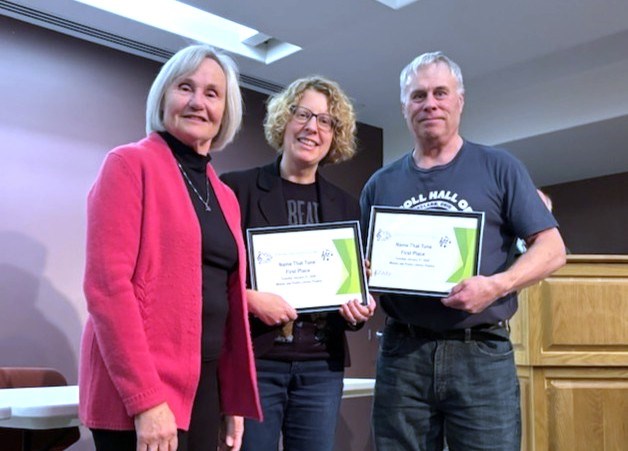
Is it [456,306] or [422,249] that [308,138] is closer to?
[422,249]

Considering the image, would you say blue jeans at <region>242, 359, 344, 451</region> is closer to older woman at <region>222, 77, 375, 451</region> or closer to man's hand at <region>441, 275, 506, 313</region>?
older woman at <region>222, 77, 375, 451</region>

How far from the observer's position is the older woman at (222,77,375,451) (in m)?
1.69

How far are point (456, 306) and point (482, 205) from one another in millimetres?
332

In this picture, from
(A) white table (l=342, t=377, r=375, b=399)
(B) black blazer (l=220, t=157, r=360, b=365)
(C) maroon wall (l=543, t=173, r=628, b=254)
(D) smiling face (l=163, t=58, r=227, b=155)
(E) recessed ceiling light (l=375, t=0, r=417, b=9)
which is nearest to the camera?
(D) smiling face (l=163, t=58, r=227, b=155)

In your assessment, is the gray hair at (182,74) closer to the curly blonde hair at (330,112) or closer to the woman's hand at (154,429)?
the curly blonde hair at (330,112)

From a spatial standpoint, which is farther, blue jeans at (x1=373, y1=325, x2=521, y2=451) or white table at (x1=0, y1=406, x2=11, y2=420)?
blue jeans at (x1=373, y1=325, x2=521, y2=451)

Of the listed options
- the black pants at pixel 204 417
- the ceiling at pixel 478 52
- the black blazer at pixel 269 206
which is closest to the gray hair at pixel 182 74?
the black blazer at pixel 269 206

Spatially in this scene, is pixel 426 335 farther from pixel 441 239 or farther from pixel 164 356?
pixel 164 356

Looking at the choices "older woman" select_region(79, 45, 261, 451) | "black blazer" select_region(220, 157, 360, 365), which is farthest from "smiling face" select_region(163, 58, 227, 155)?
"black blazer" select_region(220, 157, 360, 365)

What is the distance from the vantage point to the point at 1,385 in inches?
105

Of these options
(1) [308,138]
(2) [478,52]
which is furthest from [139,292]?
(2) [478,52]

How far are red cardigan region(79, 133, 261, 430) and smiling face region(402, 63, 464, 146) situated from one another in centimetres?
84

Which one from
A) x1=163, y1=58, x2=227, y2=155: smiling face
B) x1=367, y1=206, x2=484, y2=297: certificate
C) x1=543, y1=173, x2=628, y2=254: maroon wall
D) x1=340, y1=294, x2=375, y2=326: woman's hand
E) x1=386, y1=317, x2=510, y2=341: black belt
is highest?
x1=543, y1=173, x2=628, y2=254: maroon wall

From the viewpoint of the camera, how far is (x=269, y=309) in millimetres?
1667
